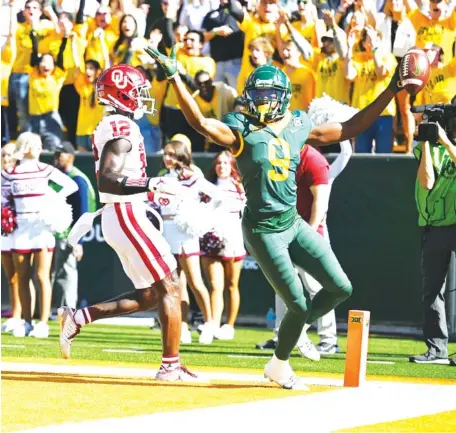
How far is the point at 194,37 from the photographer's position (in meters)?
16.4

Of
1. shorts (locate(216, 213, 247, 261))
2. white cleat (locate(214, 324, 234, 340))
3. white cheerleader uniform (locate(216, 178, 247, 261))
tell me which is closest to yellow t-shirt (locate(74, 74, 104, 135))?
white cheerleader uniform (locate(216, 178, 247, 261))

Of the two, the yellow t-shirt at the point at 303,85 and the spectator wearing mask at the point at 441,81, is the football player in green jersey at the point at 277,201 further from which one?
the yellow t-shirt at the point at 303,85

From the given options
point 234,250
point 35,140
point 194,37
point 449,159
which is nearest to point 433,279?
point 449,159

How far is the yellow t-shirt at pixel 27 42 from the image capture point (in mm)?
17891

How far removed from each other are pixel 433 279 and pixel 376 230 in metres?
3.58

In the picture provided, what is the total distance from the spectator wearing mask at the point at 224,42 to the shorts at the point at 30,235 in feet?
13.3

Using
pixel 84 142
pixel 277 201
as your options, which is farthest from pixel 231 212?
pixel 277 201

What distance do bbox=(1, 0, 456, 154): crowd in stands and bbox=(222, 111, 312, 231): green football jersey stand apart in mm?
5860

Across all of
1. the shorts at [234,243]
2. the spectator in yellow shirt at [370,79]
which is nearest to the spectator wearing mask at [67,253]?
the shorts at [234,243]

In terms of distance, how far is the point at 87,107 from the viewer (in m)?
17.1

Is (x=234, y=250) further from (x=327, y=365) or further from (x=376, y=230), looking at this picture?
(x=327, y=365)

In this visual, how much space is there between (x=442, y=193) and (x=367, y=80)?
4020 millimetres

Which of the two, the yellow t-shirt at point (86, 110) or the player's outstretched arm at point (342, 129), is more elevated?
the player's outstretched arm at point (342, 129)

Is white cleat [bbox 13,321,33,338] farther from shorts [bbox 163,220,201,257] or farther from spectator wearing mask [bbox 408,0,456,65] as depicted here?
spectator wearing mask [bbox 408,0,456,65]
